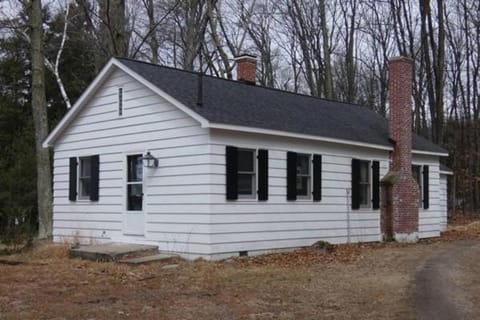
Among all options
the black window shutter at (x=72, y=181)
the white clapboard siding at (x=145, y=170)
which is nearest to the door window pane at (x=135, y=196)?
the white clapboard siding at (x=145, y=170)

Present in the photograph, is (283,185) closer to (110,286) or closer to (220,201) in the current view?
(220,201)

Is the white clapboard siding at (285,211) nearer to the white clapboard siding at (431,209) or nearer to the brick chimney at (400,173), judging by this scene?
the brick chimney at (400,173)

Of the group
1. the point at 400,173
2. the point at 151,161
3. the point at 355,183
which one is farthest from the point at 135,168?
the point at 400,173

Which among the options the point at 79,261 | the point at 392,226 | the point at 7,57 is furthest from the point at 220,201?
the point at 7,57

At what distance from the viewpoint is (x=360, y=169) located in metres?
17.5

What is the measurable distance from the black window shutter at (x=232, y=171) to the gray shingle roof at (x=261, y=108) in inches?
25.0

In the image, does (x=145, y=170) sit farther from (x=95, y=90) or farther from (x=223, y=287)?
(x=223, y=287)

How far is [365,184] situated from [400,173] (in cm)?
126

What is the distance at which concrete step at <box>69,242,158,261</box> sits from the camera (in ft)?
43.8

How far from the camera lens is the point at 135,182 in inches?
592

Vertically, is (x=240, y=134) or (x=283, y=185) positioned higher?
(x=240, y=134)

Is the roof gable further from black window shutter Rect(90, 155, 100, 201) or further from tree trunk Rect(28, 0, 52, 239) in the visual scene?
tree trunk Rect(28, 0, 52, 239)

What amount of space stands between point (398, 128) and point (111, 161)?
848 centimetres

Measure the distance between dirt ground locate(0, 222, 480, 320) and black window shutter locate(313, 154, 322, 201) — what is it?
1.69 meters
